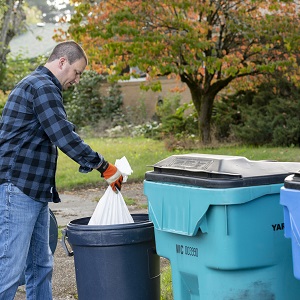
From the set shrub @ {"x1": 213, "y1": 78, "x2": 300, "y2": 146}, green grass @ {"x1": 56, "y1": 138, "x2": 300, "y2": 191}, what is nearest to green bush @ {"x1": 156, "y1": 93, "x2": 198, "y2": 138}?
green grass @ {"x1": 56, "y1": 138, "x2": 300, "y2": 191}

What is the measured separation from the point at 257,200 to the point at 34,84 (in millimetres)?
1623

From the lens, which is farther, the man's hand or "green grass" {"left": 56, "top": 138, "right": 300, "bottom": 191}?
"green grass" {"left": 56, "top": 138, "right": 300, "bottom": 191}

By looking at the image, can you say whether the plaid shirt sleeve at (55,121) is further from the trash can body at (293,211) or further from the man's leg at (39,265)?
the trash can body at (293,211)

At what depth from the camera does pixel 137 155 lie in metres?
16.1

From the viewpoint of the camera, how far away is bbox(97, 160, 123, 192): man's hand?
16.3ft

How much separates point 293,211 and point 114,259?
1.48 metres

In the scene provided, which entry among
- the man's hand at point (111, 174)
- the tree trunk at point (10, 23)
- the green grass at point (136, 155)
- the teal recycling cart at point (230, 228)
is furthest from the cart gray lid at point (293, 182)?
the tree trunk at point (10, 23)

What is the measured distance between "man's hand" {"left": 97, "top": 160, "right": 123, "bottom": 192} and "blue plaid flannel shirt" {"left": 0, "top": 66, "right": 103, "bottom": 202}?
116mm

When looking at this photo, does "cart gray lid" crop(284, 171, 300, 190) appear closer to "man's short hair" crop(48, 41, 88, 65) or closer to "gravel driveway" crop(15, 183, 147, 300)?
"man's short hair" crop(48, 41, 88, 65)

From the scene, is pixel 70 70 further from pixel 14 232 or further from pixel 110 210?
pixel 14 232

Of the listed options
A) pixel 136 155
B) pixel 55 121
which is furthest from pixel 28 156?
pixel 136 155

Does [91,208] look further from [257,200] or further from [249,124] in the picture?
[249,124]

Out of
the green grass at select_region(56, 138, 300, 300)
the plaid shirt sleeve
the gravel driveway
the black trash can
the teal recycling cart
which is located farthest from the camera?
the green grass at select_region(56, 138, 300, 300)

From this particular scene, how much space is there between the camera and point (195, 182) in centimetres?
445
